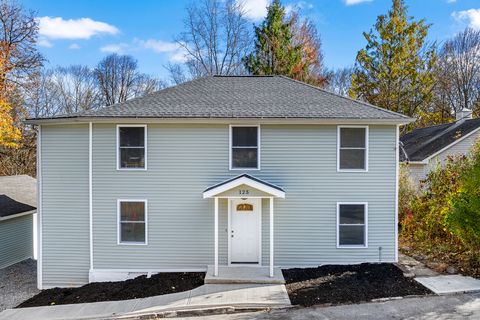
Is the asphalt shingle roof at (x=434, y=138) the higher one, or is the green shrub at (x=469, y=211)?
the asphalt shingle roof at (x=434, y=138)

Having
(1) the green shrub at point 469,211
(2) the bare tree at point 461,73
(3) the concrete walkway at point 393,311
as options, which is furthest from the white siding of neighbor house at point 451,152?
(3) the concrete walkway at point 393,311

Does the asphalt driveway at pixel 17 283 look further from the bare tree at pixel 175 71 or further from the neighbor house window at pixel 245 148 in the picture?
the bare tree at pixel 175 71

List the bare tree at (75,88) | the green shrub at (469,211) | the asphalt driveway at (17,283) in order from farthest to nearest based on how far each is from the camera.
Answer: the bare tree at (75,88) < the asphalt driveway at (17,283) < the green shrub at (469,211)

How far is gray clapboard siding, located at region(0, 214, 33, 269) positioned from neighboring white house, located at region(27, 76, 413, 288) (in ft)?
16.9

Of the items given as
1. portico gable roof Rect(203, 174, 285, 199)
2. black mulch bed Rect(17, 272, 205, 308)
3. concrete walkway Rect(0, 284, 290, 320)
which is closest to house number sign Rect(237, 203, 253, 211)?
portico gable roof Rect(203, 174, 285, 199)

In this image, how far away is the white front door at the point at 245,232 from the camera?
33.6 feet

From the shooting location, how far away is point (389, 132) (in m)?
10.1

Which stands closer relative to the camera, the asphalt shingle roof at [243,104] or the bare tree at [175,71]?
the asphalt shingle roof at [243,104]

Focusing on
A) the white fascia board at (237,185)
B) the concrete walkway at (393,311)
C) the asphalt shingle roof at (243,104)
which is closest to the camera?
the concrete walkway at (393,311)

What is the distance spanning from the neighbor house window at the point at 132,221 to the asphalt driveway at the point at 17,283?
3.53 m

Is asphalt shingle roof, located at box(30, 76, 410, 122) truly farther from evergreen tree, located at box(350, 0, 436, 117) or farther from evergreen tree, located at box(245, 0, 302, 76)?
evergreen tree, located at box(350, 0, 436, 117)

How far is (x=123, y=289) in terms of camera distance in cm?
903

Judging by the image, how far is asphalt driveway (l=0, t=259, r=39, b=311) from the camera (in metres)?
10.0

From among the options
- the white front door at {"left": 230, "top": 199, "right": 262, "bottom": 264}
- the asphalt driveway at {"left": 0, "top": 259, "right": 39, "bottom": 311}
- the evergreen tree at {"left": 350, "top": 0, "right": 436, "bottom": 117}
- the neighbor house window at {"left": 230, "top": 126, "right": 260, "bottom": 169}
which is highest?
the evergreen tree at {"left": 350, "top": 0, "right": 436, "bottom": 117}
